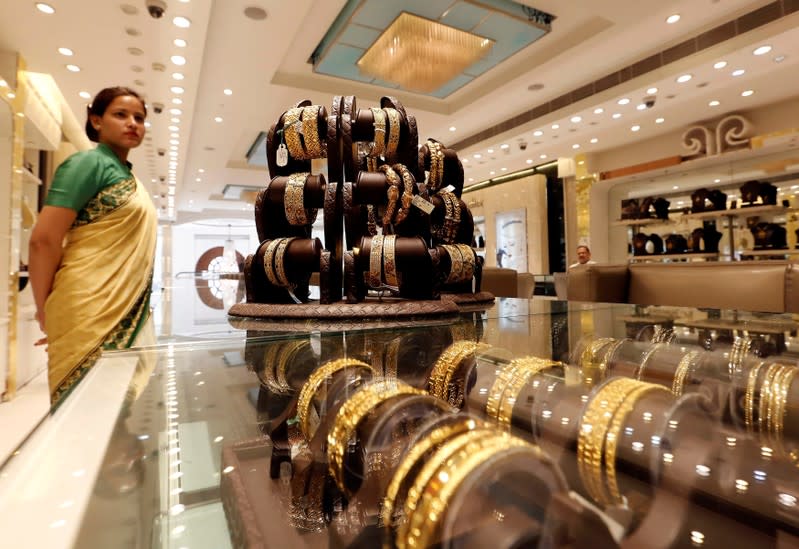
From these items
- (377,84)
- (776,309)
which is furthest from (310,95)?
(776,309)

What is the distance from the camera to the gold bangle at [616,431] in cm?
23

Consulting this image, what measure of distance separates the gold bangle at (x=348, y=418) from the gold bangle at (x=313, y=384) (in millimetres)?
53

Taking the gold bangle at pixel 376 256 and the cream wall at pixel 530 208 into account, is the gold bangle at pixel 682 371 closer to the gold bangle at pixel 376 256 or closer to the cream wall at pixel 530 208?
the gold bangle at pixel 376 256

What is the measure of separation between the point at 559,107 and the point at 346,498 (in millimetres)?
6596

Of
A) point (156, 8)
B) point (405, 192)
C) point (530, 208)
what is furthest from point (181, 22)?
point (530, 208)

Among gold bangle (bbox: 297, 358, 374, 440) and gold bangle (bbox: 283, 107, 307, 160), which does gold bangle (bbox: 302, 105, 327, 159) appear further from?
gold bangle (bbox: 297, 358, 374, 440)

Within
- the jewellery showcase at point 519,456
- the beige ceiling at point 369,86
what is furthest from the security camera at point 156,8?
the jewellery showcase at point 519,456

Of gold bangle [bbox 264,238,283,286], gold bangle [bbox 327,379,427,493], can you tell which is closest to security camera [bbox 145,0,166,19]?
gold bangle [bbox 264,238,283,286]

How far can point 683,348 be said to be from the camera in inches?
22.2

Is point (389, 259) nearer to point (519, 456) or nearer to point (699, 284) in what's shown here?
point (519, 456)

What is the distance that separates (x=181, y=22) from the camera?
3.58 m

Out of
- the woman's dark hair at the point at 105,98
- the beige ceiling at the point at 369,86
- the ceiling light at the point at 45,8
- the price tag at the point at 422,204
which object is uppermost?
the beige ceiling at the point at 369,86

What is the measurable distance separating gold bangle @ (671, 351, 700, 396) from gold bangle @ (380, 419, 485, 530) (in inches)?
8.1

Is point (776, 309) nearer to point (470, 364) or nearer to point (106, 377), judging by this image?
point (470, 364)
